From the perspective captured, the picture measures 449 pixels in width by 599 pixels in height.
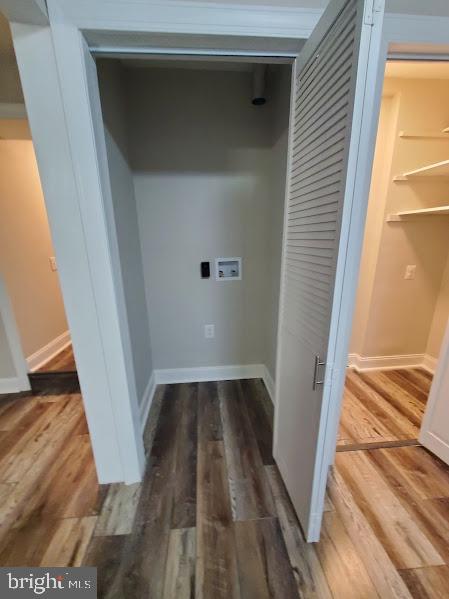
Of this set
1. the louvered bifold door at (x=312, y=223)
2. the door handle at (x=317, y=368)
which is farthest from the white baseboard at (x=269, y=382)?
the door handle at (x=317, y=368)

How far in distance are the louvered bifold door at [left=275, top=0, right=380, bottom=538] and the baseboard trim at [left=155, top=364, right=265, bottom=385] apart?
1.02 meters

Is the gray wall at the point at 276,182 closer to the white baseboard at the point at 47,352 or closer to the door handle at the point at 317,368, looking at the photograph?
the door handle at the point at 317,368

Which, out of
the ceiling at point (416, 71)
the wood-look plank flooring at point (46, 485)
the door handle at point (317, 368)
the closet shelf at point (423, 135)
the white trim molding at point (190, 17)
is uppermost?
the ceiling at point (416, 71)

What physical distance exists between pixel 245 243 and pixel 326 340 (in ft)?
4.60

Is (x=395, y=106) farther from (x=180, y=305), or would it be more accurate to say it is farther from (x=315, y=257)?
(x=180, y=305)

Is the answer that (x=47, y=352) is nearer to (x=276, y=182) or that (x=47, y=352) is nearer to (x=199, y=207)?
(x=199, y=207)

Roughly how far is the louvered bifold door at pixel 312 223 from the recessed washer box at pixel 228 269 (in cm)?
91

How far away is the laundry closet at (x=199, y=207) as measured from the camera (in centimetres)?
169

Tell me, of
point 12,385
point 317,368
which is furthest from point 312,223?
point 12,385

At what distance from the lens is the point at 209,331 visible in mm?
2244

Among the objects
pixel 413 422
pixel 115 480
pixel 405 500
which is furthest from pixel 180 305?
pixel 413 422

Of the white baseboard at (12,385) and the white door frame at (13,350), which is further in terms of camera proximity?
the white baseboard at (12,385)

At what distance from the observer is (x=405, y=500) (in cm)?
129

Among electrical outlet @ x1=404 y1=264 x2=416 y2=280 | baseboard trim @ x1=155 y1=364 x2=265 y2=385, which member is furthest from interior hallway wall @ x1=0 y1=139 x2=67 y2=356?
electrical outlet @ x1=404 y1=264 x2=416 y2=280
